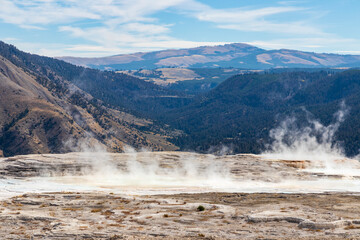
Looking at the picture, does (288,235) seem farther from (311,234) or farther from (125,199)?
(125,199)

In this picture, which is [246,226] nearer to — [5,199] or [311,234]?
[311,234]

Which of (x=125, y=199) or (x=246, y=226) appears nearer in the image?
(x=246, y=226)

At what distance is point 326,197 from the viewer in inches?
2346

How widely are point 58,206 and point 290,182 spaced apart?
A: 42.6 m

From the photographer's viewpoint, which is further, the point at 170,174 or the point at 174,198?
the point at 170,174

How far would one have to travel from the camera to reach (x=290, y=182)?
75188mm

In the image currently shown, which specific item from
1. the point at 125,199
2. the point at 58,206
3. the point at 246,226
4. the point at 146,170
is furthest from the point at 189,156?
the point at 246,226

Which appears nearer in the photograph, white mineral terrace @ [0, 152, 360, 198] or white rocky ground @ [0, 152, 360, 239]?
white rocky ground @ [0, 152, 360, 239]

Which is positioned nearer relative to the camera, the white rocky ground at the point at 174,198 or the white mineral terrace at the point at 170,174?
the white rocky ground at the point at 174,198

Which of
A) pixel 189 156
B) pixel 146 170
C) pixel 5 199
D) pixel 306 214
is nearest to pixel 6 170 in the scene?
pixel 5 199

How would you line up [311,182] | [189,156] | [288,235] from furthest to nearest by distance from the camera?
[189,156]
[311,182]
[288,235]

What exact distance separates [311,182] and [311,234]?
3693 cm

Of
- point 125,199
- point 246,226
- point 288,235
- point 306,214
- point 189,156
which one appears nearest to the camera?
point 288,235

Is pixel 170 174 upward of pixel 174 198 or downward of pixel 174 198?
downward
